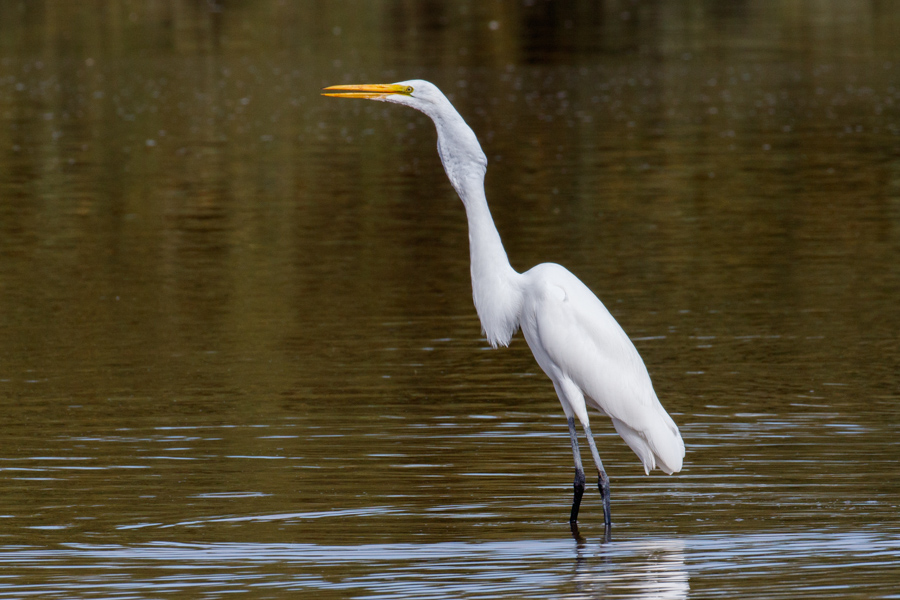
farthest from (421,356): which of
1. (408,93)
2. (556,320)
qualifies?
(408,93)

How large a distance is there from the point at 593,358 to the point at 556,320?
0.29 metres

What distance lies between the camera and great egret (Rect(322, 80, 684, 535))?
7.33 metres

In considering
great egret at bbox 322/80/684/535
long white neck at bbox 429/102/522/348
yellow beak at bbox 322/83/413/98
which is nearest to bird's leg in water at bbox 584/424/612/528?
great egret at bbox 322/80/684/535

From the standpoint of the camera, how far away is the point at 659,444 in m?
7.50

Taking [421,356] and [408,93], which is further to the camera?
[421,356]

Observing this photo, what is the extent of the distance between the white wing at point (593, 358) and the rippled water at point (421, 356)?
1.31 feet

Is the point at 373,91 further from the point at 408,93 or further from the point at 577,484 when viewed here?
the point at 577,484

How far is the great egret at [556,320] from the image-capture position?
24.0 ft

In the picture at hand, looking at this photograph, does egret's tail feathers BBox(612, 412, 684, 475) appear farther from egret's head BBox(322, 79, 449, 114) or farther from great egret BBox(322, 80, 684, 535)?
egret's head BBox(322, 79, 449, 114)

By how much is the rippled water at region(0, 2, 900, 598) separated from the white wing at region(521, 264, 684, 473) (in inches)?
15.7

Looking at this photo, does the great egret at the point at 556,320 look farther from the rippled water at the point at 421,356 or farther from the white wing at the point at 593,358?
the rippled water at the point at 421,356

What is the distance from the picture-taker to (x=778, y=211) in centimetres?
1955

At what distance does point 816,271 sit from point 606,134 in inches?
571

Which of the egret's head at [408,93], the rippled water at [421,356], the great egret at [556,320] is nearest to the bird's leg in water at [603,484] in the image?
the great egret at [556,320]
